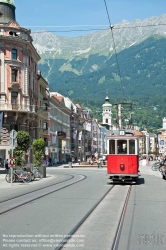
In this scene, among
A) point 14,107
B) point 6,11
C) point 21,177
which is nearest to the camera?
point 21,177

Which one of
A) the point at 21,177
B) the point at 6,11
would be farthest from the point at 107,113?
the point at 21,177

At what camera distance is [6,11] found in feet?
198

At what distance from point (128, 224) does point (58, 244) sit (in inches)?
123

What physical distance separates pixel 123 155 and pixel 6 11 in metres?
41.0

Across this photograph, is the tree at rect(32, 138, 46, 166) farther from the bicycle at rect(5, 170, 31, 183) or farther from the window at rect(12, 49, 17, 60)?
the window at rect(12, 49, 17, 60)

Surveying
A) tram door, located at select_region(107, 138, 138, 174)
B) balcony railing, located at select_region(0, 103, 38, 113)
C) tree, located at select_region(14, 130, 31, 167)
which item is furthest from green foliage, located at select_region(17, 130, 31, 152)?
balcony railing, located at select_region(0, 103, 38, 113)

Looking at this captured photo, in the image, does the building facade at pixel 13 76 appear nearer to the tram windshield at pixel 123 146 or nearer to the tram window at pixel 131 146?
the tram windshield at pixel 123 146

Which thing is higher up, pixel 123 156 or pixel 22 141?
pixel 22 141

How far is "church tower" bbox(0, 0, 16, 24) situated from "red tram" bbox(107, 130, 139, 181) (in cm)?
3863

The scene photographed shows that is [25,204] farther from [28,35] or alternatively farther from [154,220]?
[28,35]

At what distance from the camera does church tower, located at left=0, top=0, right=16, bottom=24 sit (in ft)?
196

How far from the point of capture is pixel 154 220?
11555mm

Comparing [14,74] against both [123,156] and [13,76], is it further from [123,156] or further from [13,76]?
[123,156]

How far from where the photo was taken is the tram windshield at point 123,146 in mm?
25938
